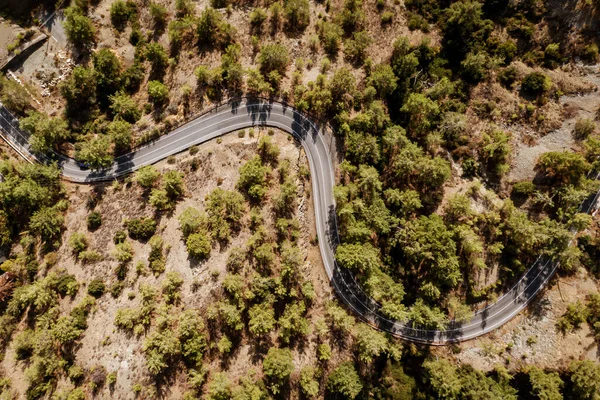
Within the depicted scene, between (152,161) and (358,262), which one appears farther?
(152,161)

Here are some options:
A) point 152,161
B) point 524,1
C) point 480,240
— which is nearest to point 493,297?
point 480,240

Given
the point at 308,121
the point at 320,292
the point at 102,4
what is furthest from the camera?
the point at 102,4

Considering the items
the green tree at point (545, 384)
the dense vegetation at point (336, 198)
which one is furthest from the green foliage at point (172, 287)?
the green tree at point (545, 384)

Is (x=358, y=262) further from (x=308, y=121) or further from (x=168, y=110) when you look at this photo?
(x=168, y=110)

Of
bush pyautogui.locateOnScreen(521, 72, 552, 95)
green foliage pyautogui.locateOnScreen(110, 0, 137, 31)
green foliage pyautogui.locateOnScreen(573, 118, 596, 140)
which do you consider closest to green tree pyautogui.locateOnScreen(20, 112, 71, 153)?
green foliage pyautogui.locateOnScreen(110, 0, 137, 31)

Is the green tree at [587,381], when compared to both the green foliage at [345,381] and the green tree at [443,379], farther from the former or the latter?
the green foliage at [345,381]

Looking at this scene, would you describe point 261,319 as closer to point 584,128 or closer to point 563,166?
point 563,166
